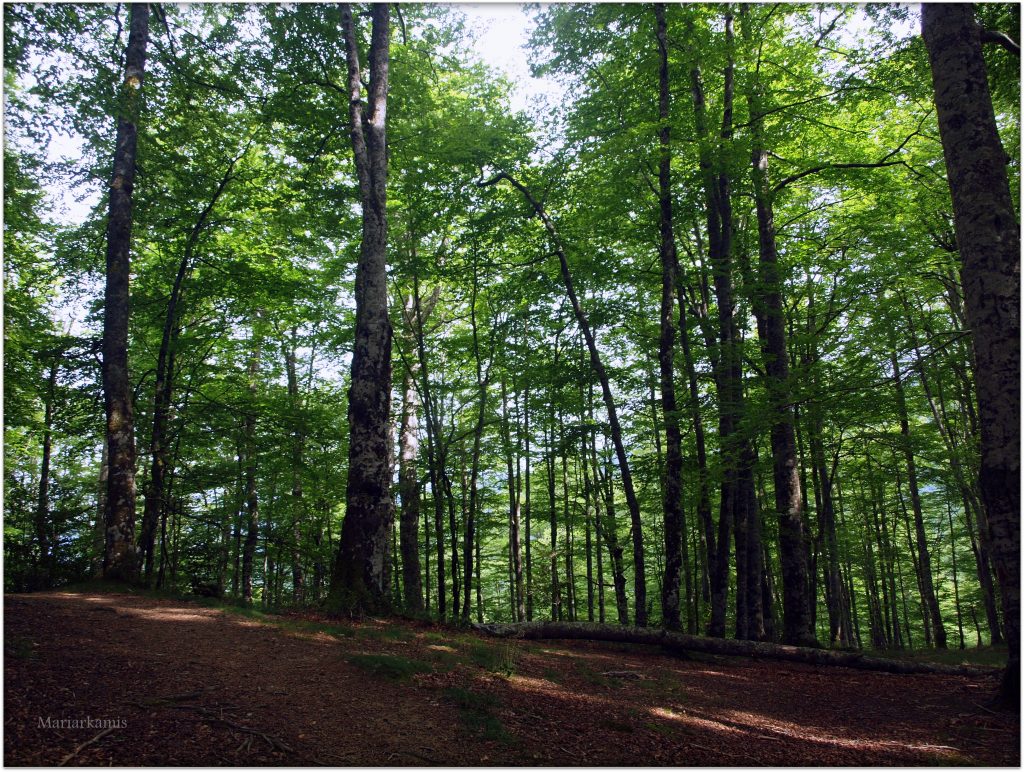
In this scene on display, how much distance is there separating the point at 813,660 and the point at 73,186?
17.3 m

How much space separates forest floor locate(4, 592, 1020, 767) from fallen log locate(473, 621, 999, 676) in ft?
5.97

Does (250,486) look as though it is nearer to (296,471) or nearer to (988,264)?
(296,471)

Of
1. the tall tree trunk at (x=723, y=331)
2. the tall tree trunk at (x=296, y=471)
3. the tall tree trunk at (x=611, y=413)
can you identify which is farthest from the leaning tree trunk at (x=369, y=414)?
the tall tree trunk at (x=723, y=331)

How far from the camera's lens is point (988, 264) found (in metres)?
5.52

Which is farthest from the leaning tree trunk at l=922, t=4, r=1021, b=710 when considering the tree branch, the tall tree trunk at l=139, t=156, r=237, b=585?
the tall tree trunk at l=139, t=156, r=237, b=585

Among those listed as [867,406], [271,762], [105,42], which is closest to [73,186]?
[105,42]

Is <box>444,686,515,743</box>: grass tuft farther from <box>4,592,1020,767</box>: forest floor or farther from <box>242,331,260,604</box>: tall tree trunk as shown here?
<box>242,331,260,604</box>: tall tree trunk

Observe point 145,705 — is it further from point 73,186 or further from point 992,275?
point 73,186

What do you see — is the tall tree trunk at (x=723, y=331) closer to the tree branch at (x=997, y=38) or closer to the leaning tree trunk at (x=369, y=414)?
the tree branch at (x=997, y=38)

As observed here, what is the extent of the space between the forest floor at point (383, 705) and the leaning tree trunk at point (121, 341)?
4.94 ft

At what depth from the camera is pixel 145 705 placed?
3.88 m

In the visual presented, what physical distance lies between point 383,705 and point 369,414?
449 cm

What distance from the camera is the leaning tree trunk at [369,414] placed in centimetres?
804

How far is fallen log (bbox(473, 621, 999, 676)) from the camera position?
9727mm
